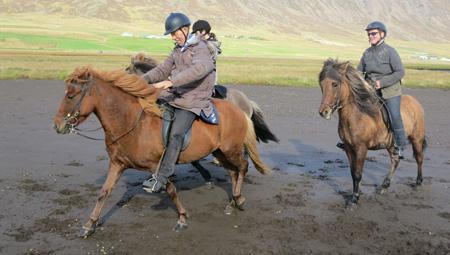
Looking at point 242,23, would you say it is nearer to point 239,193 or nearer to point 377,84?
point 377,84

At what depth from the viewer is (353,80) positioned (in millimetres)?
7984

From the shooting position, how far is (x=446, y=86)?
31188mm

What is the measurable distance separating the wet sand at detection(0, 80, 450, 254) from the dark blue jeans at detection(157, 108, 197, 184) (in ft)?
2.86

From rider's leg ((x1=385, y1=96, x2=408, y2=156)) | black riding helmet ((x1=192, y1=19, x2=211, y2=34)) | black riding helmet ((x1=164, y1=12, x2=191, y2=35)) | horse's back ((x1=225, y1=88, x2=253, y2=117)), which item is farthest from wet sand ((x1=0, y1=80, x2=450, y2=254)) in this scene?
black riding helmet ((x1=192, y1=19, x2=211, y2=34))

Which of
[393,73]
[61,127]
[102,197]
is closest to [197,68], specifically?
[61,127]

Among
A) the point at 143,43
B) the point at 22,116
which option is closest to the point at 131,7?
the point at 143,43

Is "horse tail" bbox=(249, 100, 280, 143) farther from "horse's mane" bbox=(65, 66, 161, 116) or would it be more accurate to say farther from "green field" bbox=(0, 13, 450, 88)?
"green field" bbox=(0, 13, 450, 88)

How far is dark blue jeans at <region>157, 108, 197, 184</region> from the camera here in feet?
21.3

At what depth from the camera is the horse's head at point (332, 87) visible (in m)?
7.52

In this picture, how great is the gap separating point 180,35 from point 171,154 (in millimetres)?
1643

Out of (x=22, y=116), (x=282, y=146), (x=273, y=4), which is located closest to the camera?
(x=282, y=146)

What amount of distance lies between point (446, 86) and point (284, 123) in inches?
774

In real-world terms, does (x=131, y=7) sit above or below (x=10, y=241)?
below

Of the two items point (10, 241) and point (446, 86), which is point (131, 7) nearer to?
point (446, 86)
